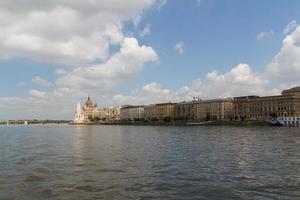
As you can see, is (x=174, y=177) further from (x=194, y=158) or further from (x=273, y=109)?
(x=273, y=109)

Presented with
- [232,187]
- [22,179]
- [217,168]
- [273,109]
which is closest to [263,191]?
[232,187]

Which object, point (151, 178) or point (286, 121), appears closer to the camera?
point (151, 178)

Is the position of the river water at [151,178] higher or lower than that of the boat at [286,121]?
lower

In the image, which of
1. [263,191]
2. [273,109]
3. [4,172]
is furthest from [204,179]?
[273,109]

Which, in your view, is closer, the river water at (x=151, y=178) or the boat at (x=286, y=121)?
the river water at (x=151, y=178)

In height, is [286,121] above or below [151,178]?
above

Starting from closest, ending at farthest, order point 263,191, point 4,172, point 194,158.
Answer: point 263,191 → point 4,172 → point 194,158

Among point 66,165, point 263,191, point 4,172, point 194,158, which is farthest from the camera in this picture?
point 194,158

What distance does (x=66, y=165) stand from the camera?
103 ft

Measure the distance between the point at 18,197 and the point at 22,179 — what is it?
5535mm

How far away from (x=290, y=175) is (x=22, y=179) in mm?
16632

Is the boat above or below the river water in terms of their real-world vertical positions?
above

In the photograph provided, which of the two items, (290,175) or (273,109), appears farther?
(273,109)

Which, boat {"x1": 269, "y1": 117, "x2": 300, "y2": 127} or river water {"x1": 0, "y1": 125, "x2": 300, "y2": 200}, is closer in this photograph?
river water {"x1": 0, "y1": 125, "x2": 300, "y2": 200}
